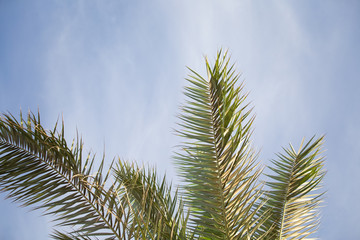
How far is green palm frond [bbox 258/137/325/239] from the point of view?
Result: 325 cm

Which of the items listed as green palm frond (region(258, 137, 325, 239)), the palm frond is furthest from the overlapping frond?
green palm frond (region(258, 137, 325, 239))

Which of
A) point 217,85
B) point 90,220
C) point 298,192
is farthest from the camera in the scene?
point 298,192

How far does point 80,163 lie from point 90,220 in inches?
15.9

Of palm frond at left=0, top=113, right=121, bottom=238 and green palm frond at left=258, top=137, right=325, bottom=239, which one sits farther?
green palm frond at left=258, top=137, right=325, bottom=239

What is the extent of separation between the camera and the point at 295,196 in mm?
3455

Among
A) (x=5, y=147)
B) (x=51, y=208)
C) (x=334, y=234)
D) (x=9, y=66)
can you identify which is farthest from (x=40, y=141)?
(x=9, y=66)

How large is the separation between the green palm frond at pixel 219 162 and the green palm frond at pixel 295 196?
73 cm

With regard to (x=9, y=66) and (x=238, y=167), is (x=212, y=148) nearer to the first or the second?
(x=238, y=167)

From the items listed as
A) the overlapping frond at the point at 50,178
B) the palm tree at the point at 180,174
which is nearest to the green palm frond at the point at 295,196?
the palm tree at the point at 180,174

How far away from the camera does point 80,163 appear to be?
2.45 m

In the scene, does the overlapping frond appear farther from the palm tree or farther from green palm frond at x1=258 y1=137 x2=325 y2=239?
green palm frond at x1=258 y1=137 x2=325 y2=239

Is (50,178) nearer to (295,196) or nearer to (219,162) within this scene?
(219,162)

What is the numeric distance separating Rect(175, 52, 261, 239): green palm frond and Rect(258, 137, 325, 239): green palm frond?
2.39ft

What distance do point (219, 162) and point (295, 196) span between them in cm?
126
